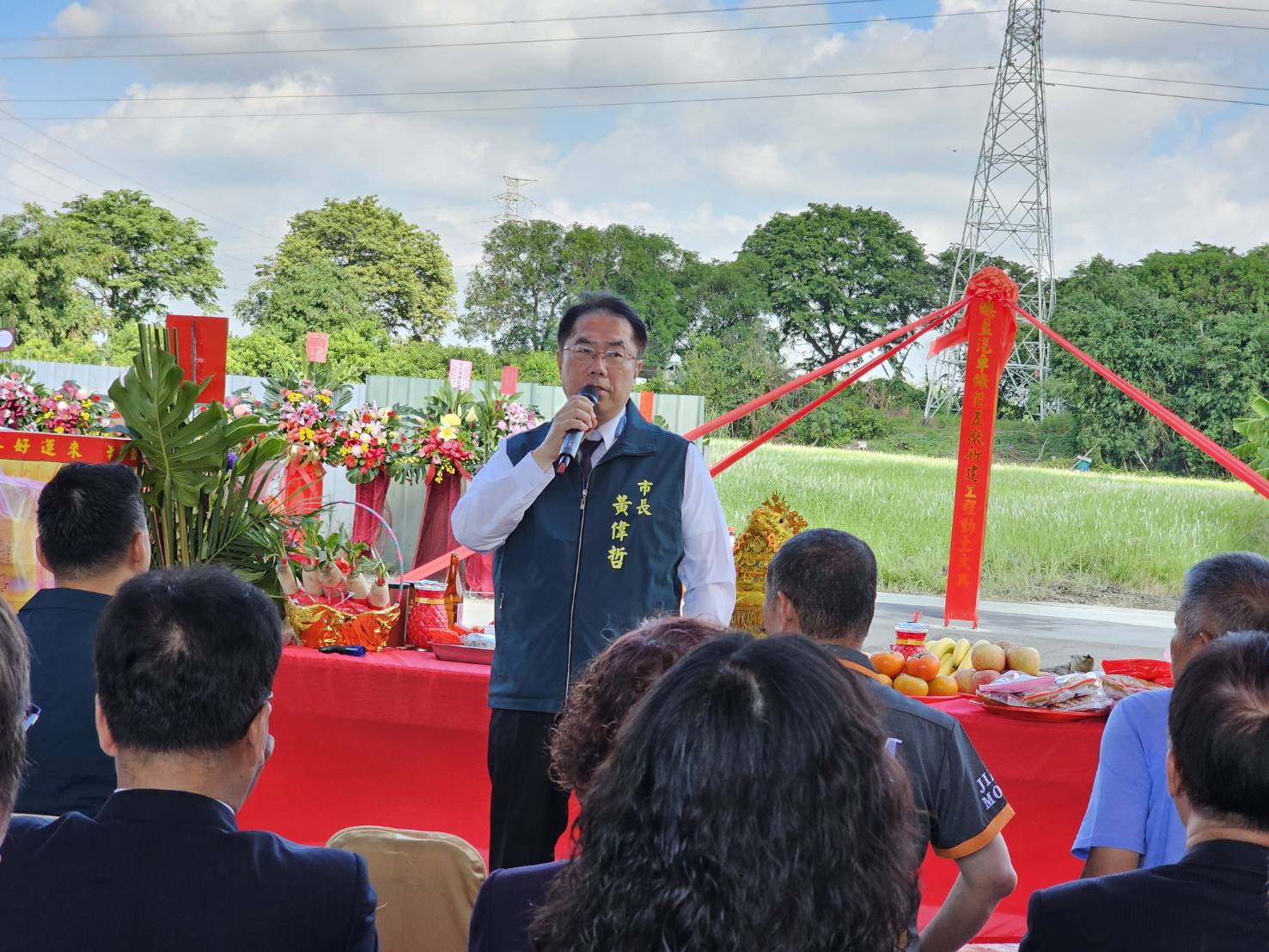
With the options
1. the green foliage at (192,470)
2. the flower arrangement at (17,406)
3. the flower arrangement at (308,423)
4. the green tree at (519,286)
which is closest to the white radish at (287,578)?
the green foliage at (192,470)

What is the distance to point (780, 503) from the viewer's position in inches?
119

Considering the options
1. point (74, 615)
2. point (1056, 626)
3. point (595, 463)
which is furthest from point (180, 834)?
point (1056, 626)

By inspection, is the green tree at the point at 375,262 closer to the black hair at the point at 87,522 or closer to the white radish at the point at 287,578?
the white radish at the point at 287,578

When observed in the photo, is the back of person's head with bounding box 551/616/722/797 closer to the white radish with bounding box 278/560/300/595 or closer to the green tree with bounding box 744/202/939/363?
the white radish with bounding box 278/560/300/595

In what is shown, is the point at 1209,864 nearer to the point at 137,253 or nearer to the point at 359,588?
the point at 359,588

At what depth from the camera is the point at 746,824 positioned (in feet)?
2.37

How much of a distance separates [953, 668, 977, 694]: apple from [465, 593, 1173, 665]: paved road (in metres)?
4.30

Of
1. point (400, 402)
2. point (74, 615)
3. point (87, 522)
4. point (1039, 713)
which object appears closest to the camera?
point (74, 615)

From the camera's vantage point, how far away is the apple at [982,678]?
2764mm

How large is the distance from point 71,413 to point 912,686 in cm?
643

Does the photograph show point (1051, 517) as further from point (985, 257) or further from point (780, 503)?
point (985, 257)

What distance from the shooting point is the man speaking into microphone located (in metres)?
2.14

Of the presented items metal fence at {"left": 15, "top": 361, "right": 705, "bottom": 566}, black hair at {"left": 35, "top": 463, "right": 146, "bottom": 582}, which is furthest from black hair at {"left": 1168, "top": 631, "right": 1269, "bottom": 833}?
metal fence at {"left": 15, "top": 361, "right": 705, "bottom": 566}

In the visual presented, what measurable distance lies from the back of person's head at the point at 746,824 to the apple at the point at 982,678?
82.9 inches
